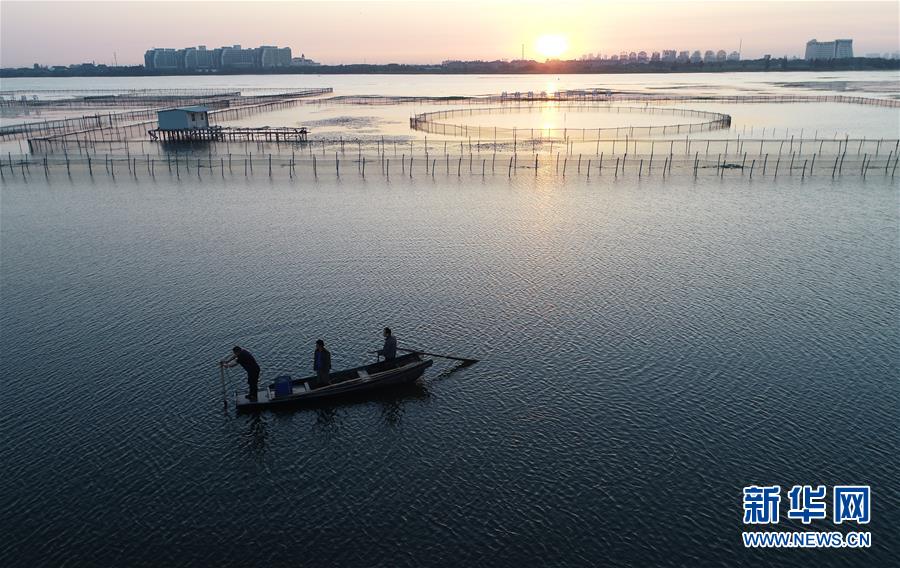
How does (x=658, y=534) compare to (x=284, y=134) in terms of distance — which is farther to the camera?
(x=284, y=134)

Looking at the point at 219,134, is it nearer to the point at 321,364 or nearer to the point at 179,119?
the point at 179,119

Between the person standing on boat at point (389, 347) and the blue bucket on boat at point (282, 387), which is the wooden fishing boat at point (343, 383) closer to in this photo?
the blue bucket on boat at point (282, 387)

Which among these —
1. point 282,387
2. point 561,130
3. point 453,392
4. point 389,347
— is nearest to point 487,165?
point 561,130

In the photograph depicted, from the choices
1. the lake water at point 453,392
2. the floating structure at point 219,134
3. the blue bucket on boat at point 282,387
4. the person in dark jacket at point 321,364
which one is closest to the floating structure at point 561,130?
the floating structure at point 219,134

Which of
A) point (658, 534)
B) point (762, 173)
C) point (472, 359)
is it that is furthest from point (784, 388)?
point (762, 173)

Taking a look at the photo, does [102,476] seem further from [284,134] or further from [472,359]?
[284,134]

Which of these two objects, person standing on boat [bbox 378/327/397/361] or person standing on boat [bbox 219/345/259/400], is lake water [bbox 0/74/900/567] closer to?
person standing on boat [bbox 219/345/259/400]

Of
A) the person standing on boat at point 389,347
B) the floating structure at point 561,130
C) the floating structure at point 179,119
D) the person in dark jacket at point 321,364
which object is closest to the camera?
the person in dark jacket at point 321,364
